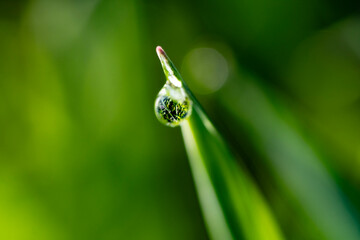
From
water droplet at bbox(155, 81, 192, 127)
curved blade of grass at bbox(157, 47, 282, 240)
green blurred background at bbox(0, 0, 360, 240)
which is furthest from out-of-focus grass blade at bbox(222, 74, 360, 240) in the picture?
water droplet at bbox(155, 81, 192, 127)

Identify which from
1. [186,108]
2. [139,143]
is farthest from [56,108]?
[186,108]

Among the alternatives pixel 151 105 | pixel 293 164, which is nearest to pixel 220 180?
pixel 293 164

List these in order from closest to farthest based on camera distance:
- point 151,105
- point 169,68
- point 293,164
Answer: point 169,68 < point 293,164 < point 151,105

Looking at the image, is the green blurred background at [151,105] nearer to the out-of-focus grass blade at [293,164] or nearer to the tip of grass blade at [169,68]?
A: the out-of-focus grass blade at [293,164]

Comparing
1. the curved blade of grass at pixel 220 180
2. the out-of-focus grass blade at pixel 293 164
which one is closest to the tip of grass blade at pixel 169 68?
the curved blade of grass at pixel 220 180

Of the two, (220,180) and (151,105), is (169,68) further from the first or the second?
(151,105)

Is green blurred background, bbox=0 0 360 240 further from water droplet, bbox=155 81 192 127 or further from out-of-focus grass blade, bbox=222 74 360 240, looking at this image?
water droplet, bbox=155 81 192 127
